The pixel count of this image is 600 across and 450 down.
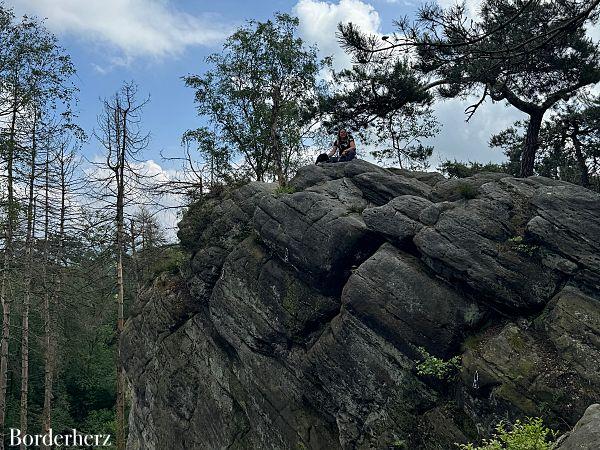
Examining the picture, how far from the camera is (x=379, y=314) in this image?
11.5 meters

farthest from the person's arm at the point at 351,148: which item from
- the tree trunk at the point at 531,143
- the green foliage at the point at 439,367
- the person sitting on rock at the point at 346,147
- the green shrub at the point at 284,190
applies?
the green foliage at the point at 439,367

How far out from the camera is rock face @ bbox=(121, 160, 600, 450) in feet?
32.6

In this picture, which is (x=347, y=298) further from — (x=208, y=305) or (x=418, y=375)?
(x=208, y=305)

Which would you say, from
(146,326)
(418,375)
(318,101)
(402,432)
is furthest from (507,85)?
(146,326)

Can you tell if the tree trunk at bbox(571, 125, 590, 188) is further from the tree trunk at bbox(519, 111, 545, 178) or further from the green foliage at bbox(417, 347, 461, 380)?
the green foliage at bbox(417, 347, 461, 380)

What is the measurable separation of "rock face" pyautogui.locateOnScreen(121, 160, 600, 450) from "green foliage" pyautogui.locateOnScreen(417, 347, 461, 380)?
129 mm

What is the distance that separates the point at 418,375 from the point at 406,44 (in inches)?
291

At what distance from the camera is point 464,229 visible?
11617 mm

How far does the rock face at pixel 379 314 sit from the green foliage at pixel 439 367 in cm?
13

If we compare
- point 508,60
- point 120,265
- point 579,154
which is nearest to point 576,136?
point 579,154

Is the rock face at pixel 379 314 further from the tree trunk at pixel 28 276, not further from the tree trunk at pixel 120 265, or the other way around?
the tree trunk at pixel 28 276

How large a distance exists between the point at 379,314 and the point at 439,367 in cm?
183

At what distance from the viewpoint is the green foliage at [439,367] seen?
34.6 ft

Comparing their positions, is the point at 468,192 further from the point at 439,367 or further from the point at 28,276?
the point at 28,276
